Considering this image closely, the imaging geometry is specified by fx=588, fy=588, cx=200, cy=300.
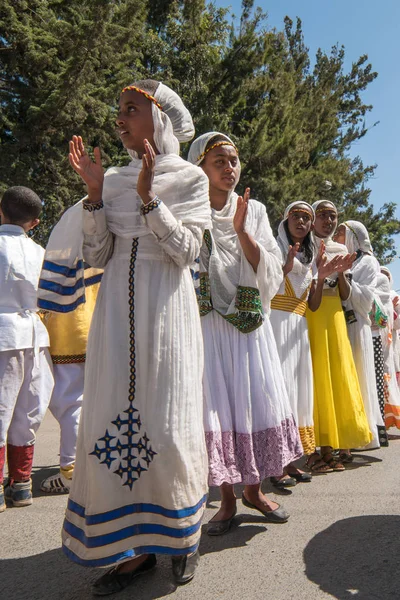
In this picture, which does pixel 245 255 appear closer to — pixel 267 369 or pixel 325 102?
pixel 267 369

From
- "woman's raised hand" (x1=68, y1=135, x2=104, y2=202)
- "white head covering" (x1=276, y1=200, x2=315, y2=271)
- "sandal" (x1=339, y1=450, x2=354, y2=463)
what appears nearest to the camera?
"woman's raised hand" (x1=68, y1=135, x2=104, y2=202)

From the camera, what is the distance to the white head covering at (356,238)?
579 centimetres

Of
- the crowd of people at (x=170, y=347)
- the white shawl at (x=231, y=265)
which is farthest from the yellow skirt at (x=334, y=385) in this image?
the white shawl at (x=231, y=265)

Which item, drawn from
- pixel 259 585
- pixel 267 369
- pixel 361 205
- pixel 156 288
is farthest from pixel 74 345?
pixel 361 205

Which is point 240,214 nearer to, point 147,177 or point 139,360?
point 147,177

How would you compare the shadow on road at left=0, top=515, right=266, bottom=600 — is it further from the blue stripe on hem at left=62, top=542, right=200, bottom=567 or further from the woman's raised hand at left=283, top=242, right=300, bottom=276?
the woman's raised hand at left=283, top=242, right=300, bottom=276

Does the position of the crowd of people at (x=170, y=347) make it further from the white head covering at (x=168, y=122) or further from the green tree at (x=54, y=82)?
the green tree at (x=54, y=82)

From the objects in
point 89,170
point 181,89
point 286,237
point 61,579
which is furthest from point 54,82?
point 61,579

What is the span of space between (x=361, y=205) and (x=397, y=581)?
84.6ft

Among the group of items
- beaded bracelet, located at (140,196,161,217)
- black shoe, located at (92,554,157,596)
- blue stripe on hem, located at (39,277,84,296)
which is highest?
beaded bracelet, located at (140,196,161,217)

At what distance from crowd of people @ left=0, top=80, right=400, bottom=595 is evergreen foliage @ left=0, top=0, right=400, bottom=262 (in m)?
9.12

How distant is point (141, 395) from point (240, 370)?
986mm

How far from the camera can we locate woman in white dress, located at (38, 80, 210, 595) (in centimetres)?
245

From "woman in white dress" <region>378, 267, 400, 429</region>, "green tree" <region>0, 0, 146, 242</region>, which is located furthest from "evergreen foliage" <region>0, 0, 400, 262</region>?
"woman in white dress" <region>378, 267, 400, 429</region>
